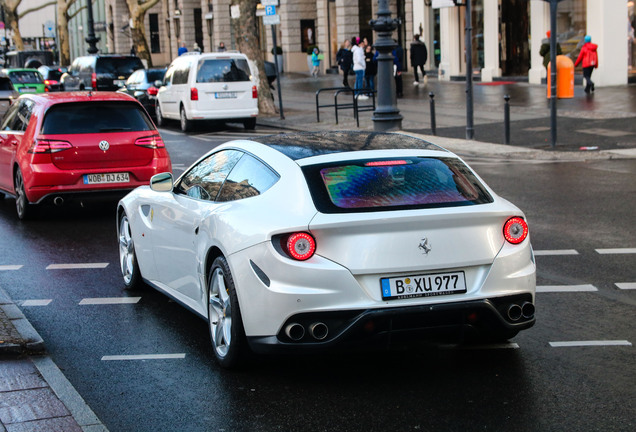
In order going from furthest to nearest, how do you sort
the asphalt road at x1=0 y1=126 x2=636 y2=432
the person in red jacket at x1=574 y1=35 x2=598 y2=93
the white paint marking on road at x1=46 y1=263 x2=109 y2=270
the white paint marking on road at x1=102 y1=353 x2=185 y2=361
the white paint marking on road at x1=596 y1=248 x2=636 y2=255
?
the person in red jacket at x1=574 y1=35 x2=598 y2=93 < the white paint marking on road at x1=46 y1=263 x2=109 y2=270 < the white paint marking on road at x1=596 y1=248 x2=636 y2=255 < the white paint marking on road at x1=102 y1=353 x2=185 y2=361 < the asphalt road at x1=0 y1=126 x2=636 y2=432

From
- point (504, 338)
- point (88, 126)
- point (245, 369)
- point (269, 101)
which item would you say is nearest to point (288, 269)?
point (245, 369)

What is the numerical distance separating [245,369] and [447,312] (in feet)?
4.16

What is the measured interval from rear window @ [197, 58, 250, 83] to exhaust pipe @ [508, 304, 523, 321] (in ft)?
67.5

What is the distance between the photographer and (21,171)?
486 inches

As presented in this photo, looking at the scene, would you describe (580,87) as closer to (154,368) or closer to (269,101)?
(269,101)

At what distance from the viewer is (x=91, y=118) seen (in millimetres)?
12227

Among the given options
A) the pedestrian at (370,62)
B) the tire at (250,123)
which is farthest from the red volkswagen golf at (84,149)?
the pedestrian at (370,62)

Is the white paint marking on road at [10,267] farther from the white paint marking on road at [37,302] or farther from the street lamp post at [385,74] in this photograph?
the street lamp post at [385,74]

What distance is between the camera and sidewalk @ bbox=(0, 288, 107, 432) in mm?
4930

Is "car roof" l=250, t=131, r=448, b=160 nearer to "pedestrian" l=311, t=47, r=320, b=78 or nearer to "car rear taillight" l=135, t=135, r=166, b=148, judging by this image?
"car rear taillight" l=135, t=135, r=166, b=148

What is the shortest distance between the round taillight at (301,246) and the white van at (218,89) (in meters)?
20.2

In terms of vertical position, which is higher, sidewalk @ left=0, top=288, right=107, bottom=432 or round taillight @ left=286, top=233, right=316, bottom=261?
round taillight @ left=286, top=233, right=316, bottom=261

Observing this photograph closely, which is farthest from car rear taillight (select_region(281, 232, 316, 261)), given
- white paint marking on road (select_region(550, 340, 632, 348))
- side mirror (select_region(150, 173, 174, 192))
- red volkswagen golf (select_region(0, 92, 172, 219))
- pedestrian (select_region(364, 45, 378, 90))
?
pedestrian (select_region(364, 45, 378, 90))

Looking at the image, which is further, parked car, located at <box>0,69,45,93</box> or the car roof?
parked car, located at <box>0,69,45,93</box>
